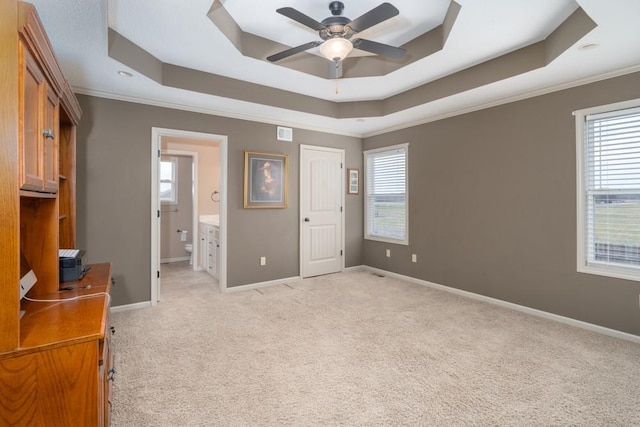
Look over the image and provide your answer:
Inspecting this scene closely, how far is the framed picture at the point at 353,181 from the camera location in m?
5.45

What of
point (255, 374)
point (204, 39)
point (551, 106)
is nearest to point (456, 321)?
point (255, 374)

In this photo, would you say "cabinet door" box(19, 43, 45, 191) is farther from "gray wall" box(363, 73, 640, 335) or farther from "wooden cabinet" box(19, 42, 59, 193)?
"gray wall" box(363, 73, 640, 335)

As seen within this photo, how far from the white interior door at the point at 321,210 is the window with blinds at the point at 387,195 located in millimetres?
526

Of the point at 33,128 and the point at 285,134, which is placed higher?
the point at 285,134

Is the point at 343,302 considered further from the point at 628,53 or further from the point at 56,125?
the point at 628,53

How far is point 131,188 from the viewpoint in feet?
11.8

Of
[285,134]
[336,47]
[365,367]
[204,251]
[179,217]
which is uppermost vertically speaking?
[336,47]

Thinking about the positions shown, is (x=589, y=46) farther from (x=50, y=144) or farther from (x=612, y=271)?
(x=50, y=144)

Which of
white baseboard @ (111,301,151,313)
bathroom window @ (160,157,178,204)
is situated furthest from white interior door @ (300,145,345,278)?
bathroom window @ (160,157,178,204)

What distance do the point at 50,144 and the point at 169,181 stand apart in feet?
16.3

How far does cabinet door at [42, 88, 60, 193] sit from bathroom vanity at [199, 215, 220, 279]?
3.06 metres

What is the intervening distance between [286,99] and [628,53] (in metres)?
3.22

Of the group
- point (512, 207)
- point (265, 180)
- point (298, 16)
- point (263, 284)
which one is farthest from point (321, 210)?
point (298, 16)

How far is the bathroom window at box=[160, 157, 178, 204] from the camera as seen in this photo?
634 centimetres
